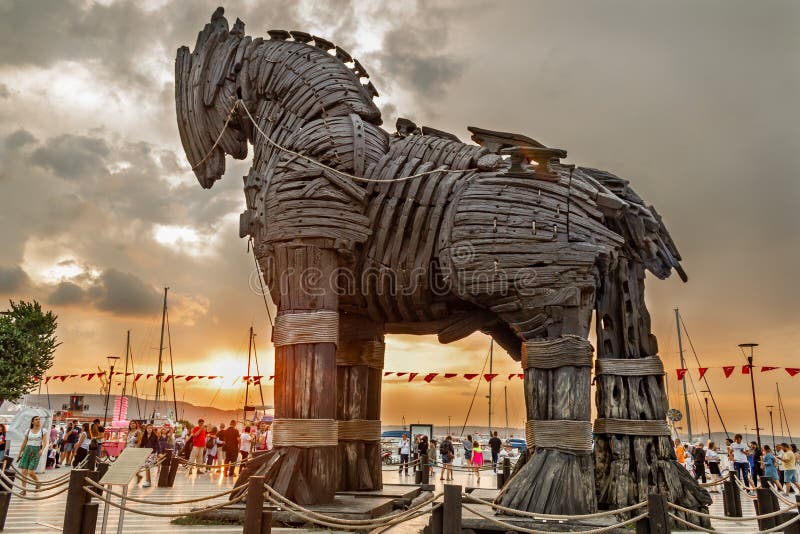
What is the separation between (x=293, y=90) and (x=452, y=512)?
618 centimetres

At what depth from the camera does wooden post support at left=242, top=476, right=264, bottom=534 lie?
19.5 feet

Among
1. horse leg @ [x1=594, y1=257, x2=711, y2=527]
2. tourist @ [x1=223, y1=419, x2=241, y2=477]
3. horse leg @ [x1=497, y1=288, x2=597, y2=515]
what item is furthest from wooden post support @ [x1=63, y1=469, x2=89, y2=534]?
tourist @ [x1=223, y1=419, x2=241, y2=477]

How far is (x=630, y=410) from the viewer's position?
8422 millimetres

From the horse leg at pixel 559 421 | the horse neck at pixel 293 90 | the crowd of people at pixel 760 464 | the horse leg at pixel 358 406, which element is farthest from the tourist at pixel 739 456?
the horse neck at pixel 293 90

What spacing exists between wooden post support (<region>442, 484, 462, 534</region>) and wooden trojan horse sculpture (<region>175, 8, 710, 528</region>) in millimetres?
1574

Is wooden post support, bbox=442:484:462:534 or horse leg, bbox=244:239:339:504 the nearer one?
wooden post support, bbox=442:484:462:534

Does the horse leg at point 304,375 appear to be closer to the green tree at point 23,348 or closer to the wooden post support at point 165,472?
the wooden post support at point 165,472

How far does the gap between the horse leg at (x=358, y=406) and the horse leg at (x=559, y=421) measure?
2807 millimetres

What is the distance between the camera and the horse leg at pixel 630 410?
8.15 metres

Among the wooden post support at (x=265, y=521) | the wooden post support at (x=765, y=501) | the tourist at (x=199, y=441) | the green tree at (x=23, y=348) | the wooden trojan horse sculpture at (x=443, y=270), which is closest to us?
the wooden post support at (x=265, y=521)

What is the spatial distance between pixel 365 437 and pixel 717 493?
35.4 ft

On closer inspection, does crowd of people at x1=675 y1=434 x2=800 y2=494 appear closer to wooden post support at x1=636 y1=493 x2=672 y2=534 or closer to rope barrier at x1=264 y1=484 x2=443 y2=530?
wooden post support at x1=636 y1=493 x2=672 y2=534

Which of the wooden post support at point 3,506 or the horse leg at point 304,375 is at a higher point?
the horse leg at point 304,375

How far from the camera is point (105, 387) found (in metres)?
48.1
